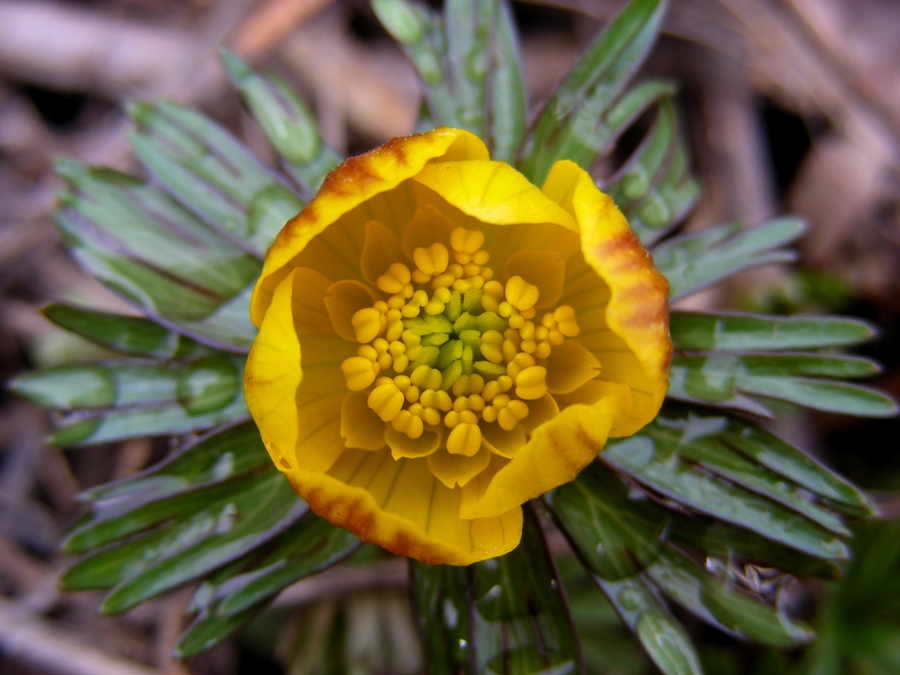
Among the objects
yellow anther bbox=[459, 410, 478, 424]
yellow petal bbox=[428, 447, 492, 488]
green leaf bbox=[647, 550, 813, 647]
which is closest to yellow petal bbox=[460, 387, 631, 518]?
yellow petal bbox=[428, 447, 492, 488]

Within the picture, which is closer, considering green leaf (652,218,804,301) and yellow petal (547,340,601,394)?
yellow petal (547,340,601,394)

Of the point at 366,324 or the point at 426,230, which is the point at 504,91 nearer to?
the point at 426,230

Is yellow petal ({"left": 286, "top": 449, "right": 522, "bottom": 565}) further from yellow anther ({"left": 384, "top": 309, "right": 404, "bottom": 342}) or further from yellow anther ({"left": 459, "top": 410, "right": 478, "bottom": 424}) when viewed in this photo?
yellow anther ({"left": 384, "top": 309, "right": 404, "bottom": 342})

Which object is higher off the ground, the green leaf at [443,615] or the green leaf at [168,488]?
the green leaf at [168,488]

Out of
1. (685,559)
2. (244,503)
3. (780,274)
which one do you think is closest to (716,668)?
(685,559)

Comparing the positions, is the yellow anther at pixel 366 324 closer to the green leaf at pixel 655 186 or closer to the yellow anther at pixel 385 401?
the yellow anther at pixel 385 401

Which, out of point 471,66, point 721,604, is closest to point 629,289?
point 721,604

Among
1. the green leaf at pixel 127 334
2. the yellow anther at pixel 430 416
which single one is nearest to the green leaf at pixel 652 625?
the yellow anther at pixel 430 416
